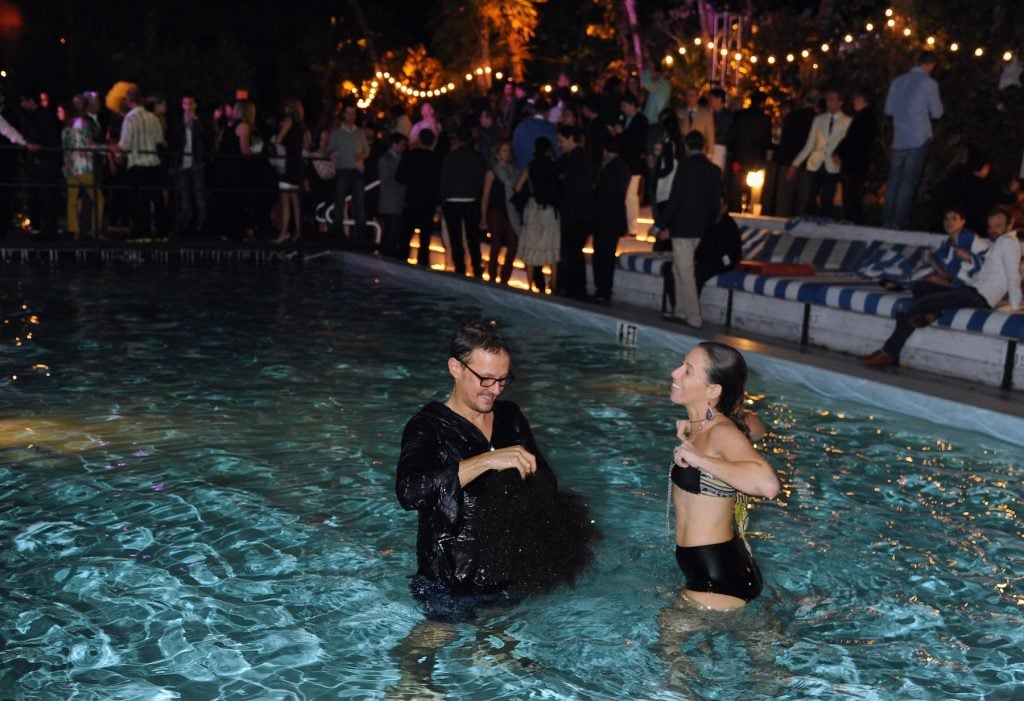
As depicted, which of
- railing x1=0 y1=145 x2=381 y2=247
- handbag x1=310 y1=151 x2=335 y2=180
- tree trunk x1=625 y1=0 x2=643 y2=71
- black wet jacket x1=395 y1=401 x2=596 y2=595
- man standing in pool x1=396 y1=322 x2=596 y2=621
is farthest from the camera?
tree trunk x1=625 y1=0 x2=643 y2=71

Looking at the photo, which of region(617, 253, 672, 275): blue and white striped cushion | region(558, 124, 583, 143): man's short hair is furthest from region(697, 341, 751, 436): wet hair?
region(558, 124, 583, 143): man's short hair

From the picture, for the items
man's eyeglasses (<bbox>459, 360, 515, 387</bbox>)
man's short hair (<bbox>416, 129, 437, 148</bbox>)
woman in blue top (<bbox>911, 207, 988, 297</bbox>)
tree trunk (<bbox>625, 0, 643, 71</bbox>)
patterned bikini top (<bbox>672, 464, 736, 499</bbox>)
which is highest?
tree trunk (<bbox>625, 0, 643, 71</bbox>)

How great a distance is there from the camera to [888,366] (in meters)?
11.4

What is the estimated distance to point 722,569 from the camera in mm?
5426

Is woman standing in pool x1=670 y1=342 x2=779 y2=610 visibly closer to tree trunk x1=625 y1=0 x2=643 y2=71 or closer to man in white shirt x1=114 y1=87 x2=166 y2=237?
man in white shirt x1=114 y1=87 x2=166 y2=237

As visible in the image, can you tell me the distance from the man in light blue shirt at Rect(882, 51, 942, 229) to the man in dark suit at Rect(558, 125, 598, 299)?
3422 mm

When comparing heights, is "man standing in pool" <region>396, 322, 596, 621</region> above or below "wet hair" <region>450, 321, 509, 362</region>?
below

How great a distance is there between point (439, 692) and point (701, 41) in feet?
65.7

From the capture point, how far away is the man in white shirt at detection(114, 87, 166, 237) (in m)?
18.8

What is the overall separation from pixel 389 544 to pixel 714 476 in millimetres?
2428

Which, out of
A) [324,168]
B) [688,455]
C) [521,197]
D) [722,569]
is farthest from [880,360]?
[324,168]

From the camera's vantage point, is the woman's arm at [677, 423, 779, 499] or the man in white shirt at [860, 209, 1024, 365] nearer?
the woman's arm at [677, 423, 779, 499]

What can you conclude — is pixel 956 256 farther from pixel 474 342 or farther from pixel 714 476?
pixel 474 342

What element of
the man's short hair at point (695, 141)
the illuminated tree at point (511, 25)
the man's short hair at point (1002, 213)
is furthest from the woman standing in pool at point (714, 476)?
the illuminated tree at point (511, 25)
